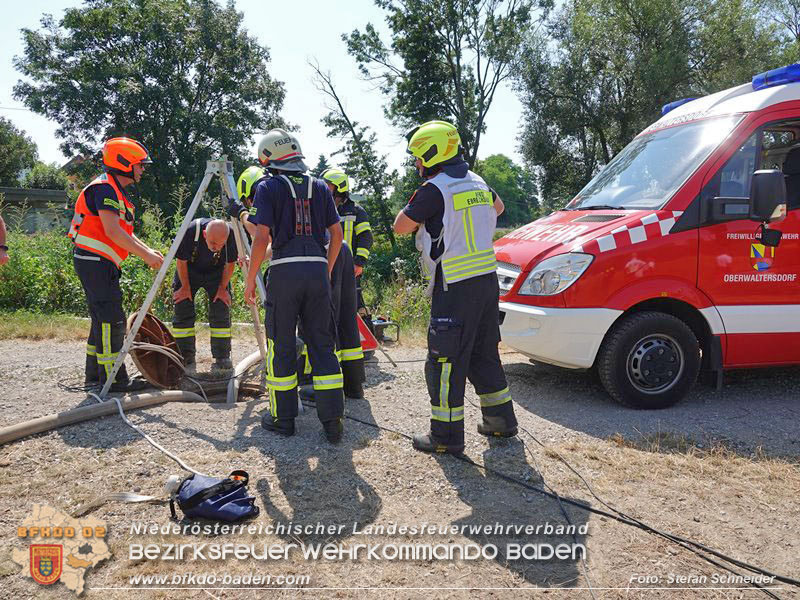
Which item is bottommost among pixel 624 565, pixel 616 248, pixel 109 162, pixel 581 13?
pixel 624 565

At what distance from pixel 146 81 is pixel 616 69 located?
22.4 metres

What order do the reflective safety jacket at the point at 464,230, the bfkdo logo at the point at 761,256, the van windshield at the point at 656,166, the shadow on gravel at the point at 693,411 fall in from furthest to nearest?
the van windshield at the point at 656,166 → the bfkdo logo at the point at 761,256 → the shadow on gravel at the point at 693,411 → the reflective safety jacket at the point at 464,230

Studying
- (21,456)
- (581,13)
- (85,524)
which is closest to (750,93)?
(85,524)

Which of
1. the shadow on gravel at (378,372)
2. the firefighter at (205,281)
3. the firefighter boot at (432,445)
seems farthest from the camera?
the shadow on gravel at (378,372)

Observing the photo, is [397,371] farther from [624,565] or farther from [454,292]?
[624,565]

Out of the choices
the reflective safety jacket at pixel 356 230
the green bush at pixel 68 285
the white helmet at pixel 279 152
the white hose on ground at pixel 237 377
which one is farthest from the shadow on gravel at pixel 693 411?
the green bush at pixel 68 285

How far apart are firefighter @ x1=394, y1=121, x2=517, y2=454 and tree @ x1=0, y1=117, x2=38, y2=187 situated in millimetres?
48877

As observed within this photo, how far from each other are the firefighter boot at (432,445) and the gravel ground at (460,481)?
0.07 meters

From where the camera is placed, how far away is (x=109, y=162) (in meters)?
4.95

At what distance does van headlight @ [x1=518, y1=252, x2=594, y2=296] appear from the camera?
497cm

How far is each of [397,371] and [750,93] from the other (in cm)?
426

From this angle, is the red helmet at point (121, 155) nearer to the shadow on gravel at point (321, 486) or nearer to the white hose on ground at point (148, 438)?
the white hose on ground at point (148, 438)

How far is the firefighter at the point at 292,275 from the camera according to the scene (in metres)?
4.15

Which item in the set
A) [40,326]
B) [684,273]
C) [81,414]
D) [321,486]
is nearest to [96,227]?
[81,414]
